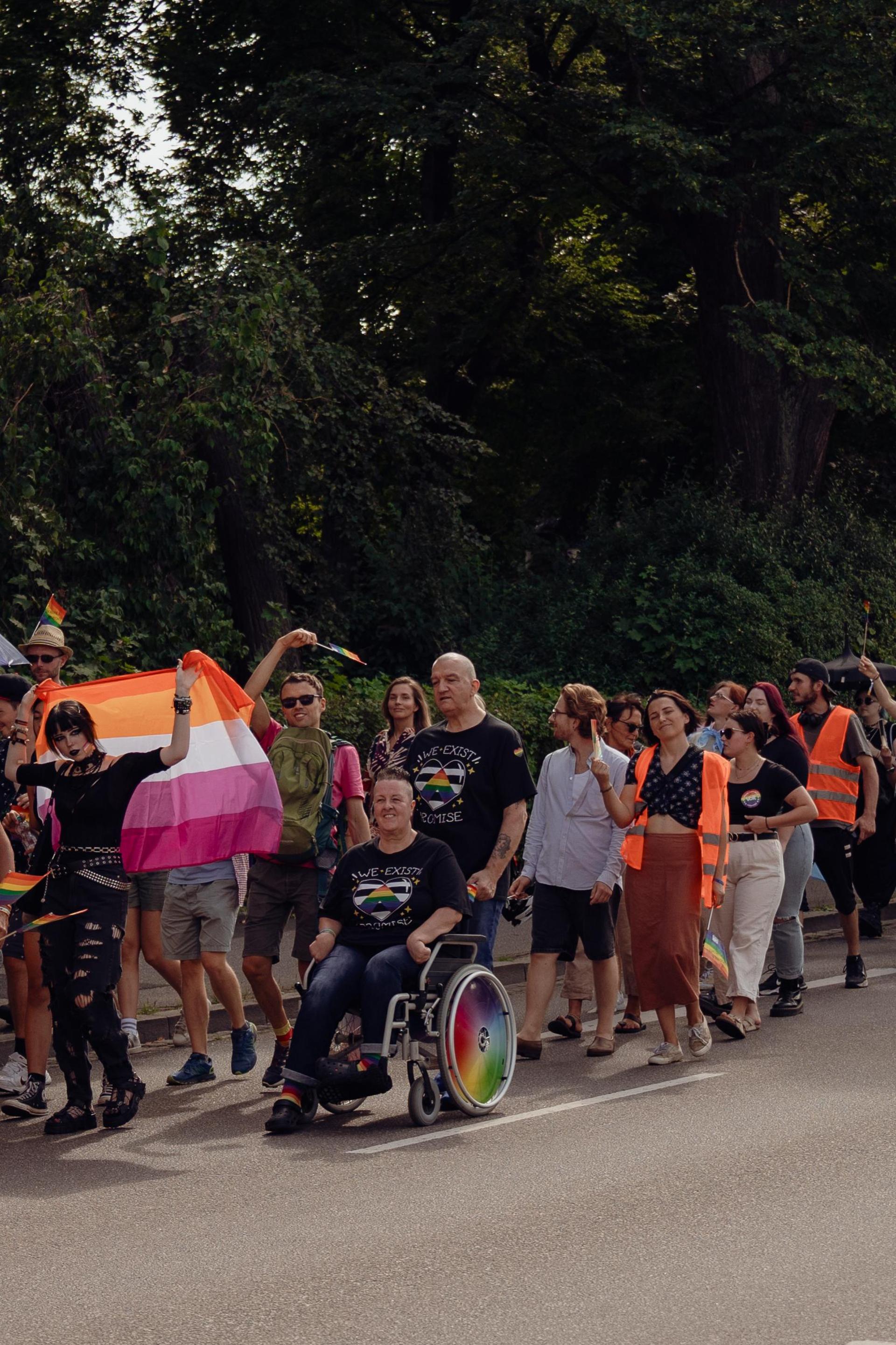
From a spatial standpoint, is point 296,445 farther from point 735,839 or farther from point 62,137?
point 735,839

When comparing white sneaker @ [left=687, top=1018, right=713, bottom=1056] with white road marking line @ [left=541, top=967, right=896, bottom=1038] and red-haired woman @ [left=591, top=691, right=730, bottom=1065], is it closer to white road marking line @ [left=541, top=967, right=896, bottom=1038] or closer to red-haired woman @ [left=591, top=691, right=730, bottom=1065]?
red-haired woman @ [left=591, top=691, right=730, bottom=1065]

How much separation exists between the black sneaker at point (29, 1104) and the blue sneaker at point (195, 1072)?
0.77 meters

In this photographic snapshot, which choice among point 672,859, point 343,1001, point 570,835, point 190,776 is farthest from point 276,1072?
point 672,859

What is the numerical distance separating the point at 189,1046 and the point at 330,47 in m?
16.9

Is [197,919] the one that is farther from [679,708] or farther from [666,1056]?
[679,708]

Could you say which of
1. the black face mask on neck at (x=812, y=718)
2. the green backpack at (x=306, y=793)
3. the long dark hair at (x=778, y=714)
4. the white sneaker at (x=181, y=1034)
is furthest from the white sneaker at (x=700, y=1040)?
the black face mask on neck at (x=812, y=718)

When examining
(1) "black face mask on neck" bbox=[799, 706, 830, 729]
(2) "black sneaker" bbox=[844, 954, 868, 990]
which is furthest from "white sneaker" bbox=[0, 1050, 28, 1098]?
(1) "black face mask on neck" bbox=[799, 706, 830, 729]

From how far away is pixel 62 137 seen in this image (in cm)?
2023

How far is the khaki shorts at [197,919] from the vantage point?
29.3ft

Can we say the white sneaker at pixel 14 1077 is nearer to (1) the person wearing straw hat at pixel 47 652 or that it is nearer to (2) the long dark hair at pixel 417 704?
(1) the person wearing straw hat at pixel 47 652

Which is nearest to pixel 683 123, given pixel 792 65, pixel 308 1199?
pixel 792 65

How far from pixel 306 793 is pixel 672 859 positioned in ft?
6.23

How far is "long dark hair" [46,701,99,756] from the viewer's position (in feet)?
25.4

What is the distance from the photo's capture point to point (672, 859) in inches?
363
